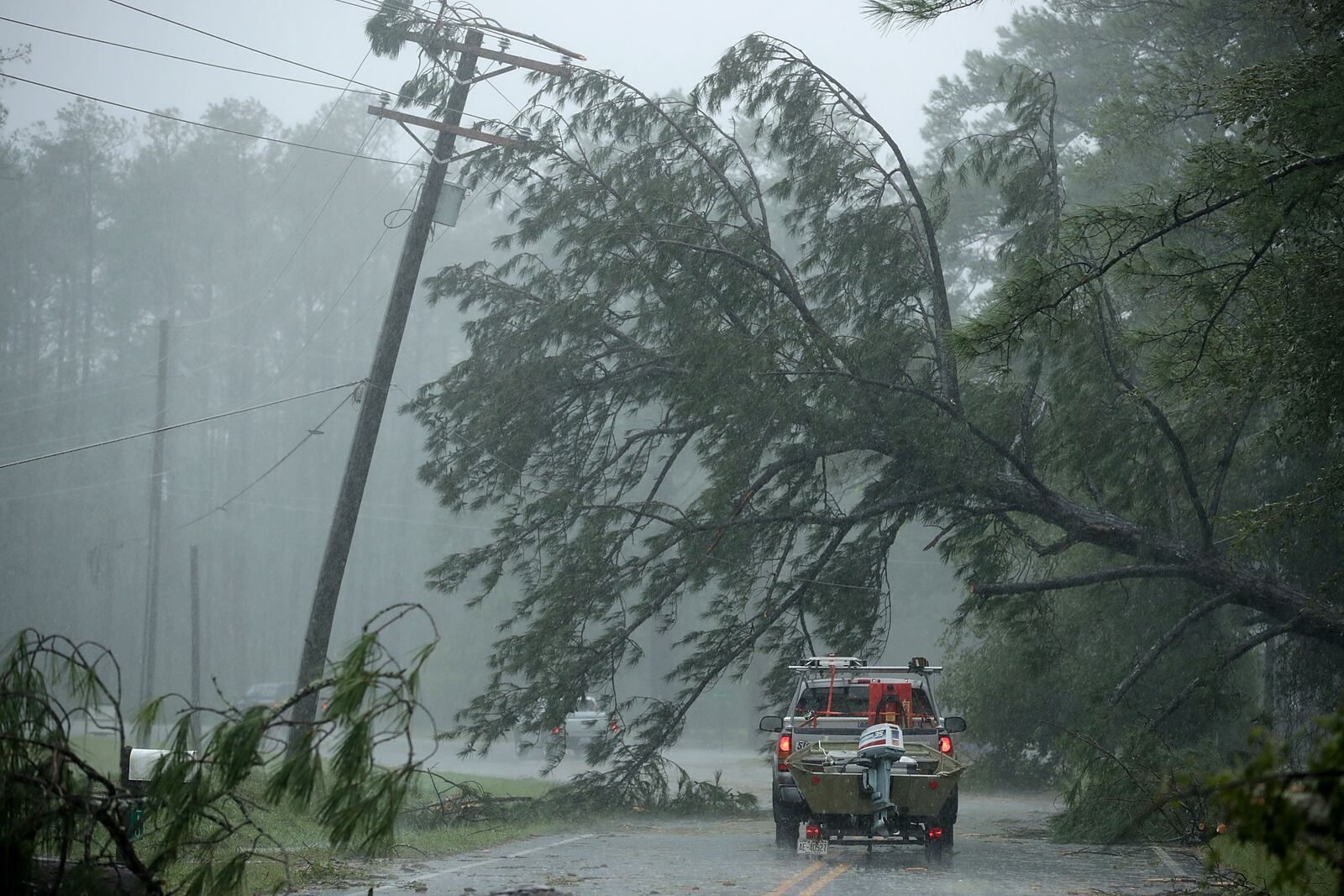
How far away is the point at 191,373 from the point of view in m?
63.0

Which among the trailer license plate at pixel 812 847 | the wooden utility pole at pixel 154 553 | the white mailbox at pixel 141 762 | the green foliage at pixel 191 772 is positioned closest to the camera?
the green foliage at pixel 191 772

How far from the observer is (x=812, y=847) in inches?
509

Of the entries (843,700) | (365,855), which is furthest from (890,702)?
(365,855)

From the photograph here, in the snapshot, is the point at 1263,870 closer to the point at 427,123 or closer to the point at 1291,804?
the point at 1291,804

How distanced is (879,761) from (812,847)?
1948 millimetres

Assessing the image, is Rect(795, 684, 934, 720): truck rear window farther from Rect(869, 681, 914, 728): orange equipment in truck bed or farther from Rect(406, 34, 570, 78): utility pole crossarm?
Rect(406, 34, 570, 78): utility pole crossarm

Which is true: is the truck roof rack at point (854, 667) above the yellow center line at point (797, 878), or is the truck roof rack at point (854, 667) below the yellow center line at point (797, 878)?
above

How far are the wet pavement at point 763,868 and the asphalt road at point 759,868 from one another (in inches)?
0.5

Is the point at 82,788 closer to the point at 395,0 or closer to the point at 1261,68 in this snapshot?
the point at 1261,68

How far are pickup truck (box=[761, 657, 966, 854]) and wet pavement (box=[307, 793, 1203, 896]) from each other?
473 millimetres

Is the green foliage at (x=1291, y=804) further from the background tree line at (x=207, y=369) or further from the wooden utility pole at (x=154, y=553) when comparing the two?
the background tree line at (x=207, y=369)

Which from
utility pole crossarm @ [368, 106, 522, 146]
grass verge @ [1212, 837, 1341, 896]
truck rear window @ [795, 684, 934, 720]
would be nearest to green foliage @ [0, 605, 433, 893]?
grass verge @ [1212, 837, 1341, 896]

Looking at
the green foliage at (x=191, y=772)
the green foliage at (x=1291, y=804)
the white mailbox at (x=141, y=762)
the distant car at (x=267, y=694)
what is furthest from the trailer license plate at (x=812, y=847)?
the distant car at (x=267, y=694)

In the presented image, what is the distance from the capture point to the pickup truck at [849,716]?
12641mm
